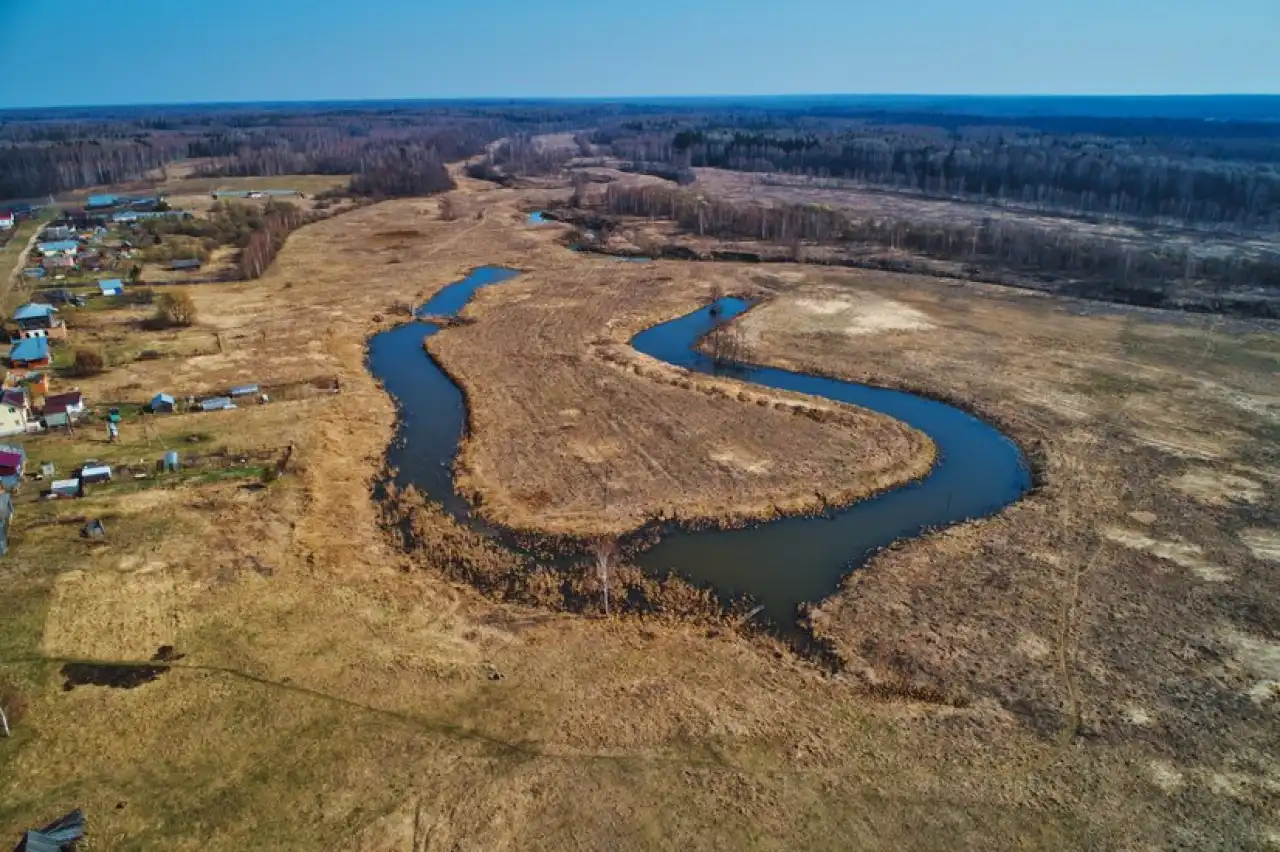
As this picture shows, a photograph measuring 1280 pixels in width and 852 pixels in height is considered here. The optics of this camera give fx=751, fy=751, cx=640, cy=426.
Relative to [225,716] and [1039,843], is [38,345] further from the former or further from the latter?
[1039,843]

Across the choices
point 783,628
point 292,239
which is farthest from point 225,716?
point 292,239

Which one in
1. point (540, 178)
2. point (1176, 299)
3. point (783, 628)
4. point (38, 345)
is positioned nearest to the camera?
point (783, 628)

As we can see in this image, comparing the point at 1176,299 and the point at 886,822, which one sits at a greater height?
the point at 1176,299

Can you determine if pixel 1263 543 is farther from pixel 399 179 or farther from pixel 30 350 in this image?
pixel 399 179

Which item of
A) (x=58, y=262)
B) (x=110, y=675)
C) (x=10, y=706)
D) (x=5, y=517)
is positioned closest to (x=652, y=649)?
(x=110, y=675)

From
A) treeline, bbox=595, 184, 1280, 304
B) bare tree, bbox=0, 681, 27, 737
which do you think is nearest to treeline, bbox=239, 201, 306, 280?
treeline, bbox=595, 184, 1280, 304

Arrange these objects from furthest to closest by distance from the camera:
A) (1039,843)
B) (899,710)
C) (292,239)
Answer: (292,239), (899,710), (1039,843)

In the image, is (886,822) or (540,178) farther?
(540,178)

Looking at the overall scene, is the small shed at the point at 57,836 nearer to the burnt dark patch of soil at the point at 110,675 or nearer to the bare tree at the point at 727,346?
the burnt dark patch of soil at the point at 110,675
